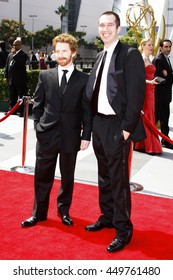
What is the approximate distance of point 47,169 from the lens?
368cm

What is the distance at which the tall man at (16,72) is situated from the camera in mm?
9461

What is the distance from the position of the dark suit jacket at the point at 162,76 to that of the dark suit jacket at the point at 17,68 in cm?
368

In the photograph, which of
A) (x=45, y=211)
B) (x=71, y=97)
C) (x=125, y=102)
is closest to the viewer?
(x=125, y=102)

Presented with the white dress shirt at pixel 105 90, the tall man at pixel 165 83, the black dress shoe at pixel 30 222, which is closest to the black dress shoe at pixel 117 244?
the black dress shoe at pixel 30 222

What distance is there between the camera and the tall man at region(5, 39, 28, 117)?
9.46m

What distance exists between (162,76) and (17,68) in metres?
3.94

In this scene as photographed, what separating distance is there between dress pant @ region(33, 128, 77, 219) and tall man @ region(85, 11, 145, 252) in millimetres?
389

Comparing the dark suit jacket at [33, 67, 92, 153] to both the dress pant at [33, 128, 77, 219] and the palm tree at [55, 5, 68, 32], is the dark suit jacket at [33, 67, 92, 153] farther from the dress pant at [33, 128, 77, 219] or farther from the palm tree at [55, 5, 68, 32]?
the palm tree at [55, 5, 68, 32]

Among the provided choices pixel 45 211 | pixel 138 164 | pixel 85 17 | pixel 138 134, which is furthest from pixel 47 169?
pixel 85 17

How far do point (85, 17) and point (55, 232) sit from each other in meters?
98.6

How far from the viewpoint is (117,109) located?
3.14m

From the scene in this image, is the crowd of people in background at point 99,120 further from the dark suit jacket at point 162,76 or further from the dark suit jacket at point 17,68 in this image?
the dark suit jacket at point 17,68

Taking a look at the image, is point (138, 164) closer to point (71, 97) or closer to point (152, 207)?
point (152, 207)
